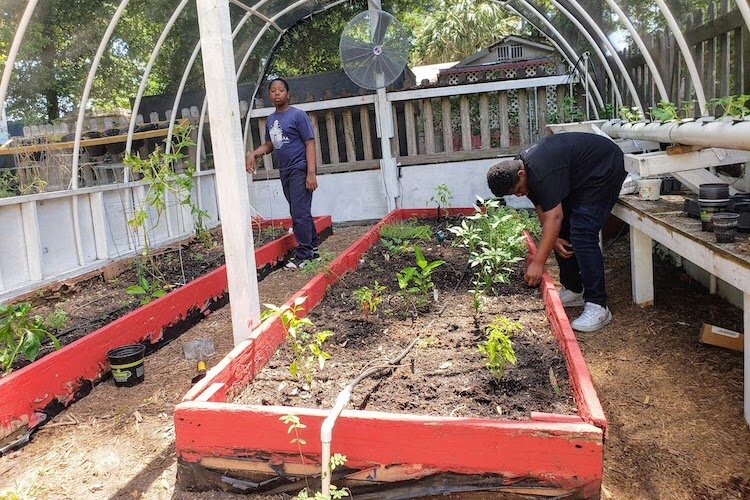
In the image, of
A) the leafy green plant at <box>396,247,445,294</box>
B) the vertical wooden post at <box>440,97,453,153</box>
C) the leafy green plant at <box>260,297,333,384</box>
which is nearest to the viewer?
the leafy green plant at <box>260,297,333,384</box>

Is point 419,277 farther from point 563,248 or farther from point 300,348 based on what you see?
point 300,348

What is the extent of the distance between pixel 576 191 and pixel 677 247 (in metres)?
0.92

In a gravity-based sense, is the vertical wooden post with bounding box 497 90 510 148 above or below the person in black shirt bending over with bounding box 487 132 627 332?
above

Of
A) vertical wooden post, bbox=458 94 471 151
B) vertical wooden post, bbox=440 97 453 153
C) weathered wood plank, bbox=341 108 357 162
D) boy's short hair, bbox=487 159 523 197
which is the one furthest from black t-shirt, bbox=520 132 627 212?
weathered wood plank, bbox=341 108 357 162

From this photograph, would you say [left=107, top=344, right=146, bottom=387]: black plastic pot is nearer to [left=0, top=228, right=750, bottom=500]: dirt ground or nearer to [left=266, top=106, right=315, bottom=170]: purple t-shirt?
[left=0, top=228, right=750, bottom=500]: dirt ground

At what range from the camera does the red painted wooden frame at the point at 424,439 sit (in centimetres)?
190

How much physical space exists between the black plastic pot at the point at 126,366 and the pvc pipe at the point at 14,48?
88.2 inches

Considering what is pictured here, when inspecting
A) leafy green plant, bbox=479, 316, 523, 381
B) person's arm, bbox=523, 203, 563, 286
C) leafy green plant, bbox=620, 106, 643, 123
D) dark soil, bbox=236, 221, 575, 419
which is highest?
leafy green plant, bbox=620, 106, 643, 123

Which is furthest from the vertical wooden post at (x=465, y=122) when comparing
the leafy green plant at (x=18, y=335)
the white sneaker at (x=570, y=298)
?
the leafy green plant at (x=18, y=335)

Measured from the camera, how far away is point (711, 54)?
439 cm

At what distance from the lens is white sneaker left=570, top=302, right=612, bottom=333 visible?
13.0 feet

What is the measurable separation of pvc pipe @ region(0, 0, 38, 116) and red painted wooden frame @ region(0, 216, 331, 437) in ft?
6.39

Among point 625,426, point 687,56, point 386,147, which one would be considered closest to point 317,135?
point 386,147

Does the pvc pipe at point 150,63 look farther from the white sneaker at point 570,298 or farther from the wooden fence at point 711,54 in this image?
the wooden fence at point 711,54
